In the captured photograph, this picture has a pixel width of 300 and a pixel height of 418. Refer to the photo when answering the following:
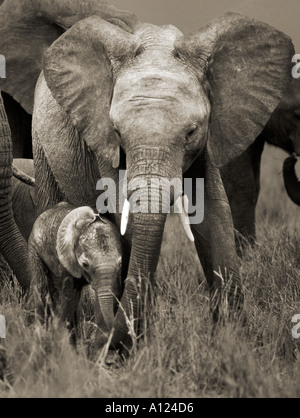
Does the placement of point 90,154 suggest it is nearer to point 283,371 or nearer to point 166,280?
point 166,280

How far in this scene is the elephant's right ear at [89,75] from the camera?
517 cm

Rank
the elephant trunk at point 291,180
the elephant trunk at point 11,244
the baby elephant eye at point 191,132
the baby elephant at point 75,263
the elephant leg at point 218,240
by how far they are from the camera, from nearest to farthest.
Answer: the baby elephant eye at point 191,132, the baby elephant at point 75,263, the elephant leg at point 218,240, the elephant trunk at point 11,244, the elephant trunk at point 291,180

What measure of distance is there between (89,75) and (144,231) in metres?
0.87

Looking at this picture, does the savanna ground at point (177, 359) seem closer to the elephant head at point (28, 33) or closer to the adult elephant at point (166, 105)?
the adult elephant at point (166, 105)

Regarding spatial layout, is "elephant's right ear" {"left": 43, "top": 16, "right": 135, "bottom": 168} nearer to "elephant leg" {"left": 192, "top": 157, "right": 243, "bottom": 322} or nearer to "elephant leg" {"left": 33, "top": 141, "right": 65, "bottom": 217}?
"elephant leg" {"left": 192, "top": 157, "right": 243, "bottom": 322}

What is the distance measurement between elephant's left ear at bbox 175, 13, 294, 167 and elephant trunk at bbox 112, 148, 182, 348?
0.47 metres

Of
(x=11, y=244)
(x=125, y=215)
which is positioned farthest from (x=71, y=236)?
(x=11, y=244)

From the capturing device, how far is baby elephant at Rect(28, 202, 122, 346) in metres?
5.02

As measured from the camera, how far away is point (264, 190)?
10117mm

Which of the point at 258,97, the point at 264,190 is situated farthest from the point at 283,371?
the point at 264,190

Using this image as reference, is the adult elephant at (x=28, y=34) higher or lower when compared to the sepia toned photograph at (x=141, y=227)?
higher

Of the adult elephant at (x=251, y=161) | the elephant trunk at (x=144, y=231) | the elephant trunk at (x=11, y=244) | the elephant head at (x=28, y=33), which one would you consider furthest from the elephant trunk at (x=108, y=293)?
the adult elephant at (x=251, y=161)

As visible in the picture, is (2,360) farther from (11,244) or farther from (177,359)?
(11,244)

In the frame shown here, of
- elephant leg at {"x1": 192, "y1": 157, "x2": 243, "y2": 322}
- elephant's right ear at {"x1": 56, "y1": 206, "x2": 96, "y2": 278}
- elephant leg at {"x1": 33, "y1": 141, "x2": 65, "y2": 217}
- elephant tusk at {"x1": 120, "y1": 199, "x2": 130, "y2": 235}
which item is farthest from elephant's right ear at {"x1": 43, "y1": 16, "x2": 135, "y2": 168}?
elephant leg at {"x1": 33, "y1": 141, "x2": 65, "y2": 217}
